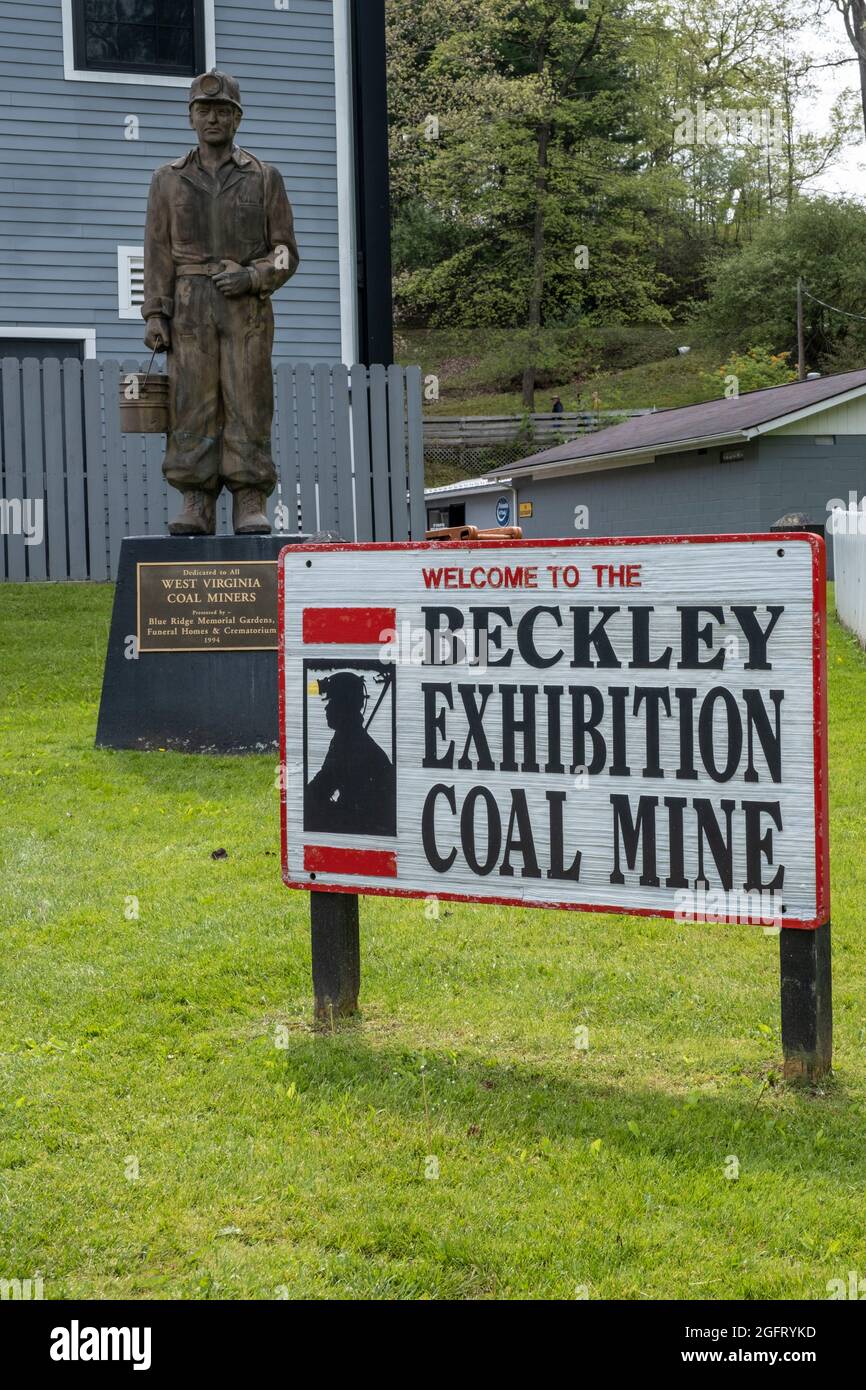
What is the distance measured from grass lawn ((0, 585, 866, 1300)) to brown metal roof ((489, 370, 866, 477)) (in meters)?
18.8

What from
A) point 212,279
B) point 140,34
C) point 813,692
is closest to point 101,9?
point 140,34

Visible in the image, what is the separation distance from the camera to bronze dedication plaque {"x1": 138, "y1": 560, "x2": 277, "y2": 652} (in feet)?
30.8

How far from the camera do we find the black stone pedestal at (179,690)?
30.7 feet

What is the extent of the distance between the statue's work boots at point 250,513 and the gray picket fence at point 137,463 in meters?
6.34

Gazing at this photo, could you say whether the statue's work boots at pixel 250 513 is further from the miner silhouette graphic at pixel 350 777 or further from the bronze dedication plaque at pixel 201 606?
the miner silhouette graphic at pixel 350 777

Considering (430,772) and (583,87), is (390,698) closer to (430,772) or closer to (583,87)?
(430,772)

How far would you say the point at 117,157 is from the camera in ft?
57.8

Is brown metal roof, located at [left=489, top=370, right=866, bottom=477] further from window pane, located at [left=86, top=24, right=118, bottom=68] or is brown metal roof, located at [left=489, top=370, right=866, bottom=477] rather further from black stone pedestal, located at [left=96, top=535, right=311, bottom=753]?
black stone pedestal, located at [left=96, top=535, right=311, bottom=753]

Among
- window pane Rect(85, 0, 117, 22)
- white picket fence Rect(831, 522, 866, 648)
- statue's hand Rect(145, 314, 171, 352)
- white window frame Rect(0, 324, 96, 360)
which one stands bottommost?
white picket fence Rect(831, 522, 866, 648)

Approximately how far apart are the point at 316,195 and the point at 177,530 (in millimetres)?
9797

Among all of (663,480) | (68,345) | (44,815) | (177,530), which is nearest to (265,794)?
(44,815)

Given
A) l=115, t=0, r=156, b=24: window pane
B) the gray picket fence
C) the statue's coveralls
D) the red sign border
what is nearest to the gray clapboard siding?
l=115, t=0, r=156, b=24: window pane

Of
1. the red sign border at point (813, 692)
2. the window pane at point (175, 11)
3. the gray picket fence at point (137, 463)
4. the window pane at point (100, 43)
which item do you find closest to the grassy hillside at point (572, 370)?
the window pane at point (175, 11)

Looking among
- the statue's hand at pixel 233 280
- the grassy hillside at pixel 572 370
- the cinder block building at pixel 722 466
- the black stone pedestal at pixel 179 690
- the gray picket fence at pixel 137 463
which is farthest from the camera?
the grassy hillside at pixel 572 370
